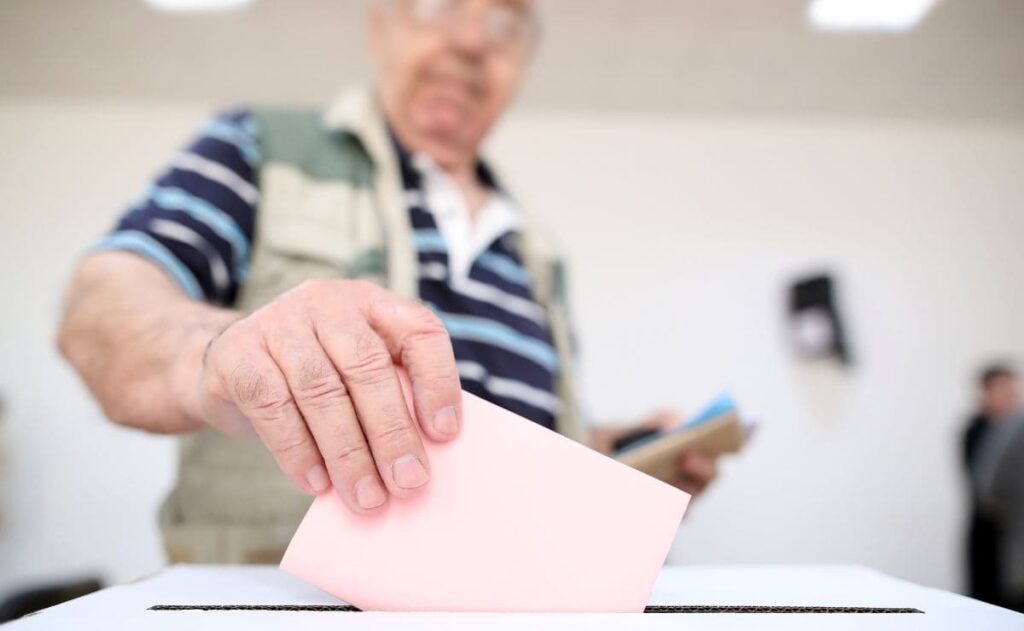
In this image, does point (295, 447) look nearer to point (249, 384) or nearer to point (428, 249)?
point (249, 384)

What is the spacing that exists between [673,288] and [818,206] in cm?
81

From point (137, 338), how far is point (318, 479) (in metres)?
0.25

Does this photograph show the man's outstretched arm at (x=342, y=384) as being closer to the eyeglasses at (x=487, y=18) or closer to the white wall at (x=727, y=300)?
the eyeglasses at (x=487, y=18)

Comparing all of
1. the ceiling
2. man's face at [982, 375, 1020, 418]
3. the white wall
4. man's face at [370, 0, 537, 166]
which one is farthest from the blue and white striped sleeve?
man's face at [982, 375, 1020, 418]

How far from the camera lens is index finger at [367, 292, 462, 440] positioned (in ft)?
1.20

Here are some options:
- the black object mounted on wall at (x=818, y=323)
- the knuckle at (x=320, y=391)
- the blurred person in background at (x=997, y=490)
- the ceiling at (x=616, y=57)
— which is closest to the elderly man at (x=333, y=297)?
the knuckle at (x=320, y=391)

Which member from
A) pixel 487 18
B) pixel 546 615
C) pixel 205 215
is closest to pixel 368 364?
pixel 546 615

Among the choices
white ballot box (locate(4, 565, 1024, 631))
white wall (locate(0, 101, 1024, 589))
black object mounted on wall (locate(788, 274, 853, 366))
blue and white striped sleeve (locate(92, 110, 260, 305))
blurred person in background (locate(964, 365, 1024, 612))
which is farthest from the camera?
black object mounted on wall (locate(788, 274, 853, 366))

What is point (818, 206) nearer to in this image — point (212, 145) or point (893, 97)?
point (893, 97)

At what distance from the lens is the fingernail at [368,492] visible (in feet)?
1.18

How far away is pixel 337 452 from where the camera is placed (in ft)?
1.18

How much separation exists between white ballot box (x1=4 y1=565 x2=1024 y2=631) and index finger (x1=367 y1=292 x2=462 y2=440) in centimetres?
10

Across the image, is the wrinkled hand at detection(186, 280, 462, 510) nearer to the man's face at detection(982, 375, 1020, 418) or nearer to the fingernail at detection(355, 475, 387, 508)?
the fingernail at detection(355, 475, 387, 508)

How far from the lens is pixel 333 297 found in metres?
0.38
